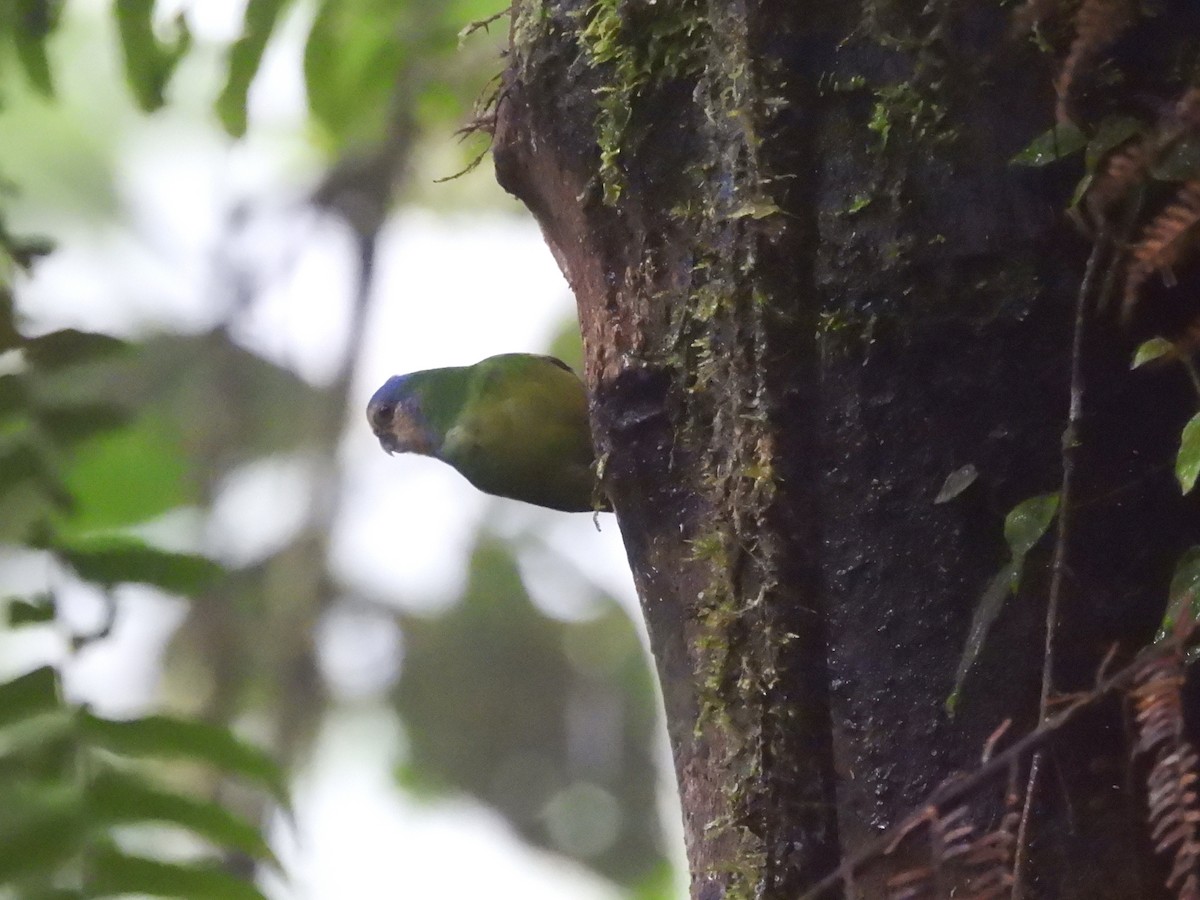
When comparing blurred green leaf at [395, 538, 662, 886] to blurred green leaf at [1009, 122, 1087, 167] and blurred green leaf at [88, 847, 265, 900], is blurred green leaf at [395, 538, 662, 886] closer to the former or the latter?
blurred green leaf at [88, 847, 265, 900]

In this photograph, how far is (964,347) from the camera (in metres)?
0.99

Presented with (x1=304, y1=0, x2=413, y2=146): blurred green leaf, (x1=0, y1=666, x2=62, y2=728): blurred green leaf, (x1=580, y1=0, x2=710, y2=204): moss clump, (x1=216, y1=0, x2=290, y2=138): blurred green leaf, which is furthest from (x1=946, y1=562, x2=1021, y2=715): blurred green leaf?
(x1=304, y1=0, x2=413, y2=146): blurred green leaf

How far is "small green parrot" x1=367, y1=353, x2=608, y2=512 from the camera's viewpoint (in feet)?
5.74

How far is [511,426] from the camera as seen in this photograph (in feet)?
5.96

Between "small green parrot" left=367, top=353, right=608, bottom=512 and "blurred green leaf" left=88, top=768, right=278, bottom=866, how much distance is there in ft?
1.98

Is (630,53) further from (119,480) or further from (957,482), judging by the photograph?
(119,480)

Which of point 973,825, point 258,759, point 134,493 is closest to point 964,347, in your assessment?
point 973,825

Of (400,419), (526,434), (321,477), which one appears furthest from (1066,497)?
(321,477)

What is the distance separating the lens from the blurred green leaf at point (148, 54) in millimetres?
1963

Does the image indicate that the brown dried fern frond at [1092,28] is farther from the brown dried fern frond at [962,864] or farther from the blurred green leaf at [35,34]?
A: the blurred green leaf at [35,34]

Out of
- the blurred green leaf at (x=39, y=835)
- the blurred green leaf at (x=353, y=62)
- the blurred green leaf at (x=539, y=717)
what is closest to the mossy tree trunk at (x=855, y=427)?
the blurred green leaf at (x=39, y=835)

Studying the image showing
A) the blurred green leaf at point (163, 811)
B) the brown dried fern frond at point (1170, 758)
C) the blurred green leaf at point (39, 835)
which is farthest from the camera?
the blurred green leaf at point (163, 811)

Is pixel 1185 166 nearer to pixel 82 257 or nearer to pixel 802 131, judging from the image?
pixel 802 131

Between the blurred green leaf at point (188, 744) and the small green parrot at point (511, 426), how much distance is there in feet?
1.73
